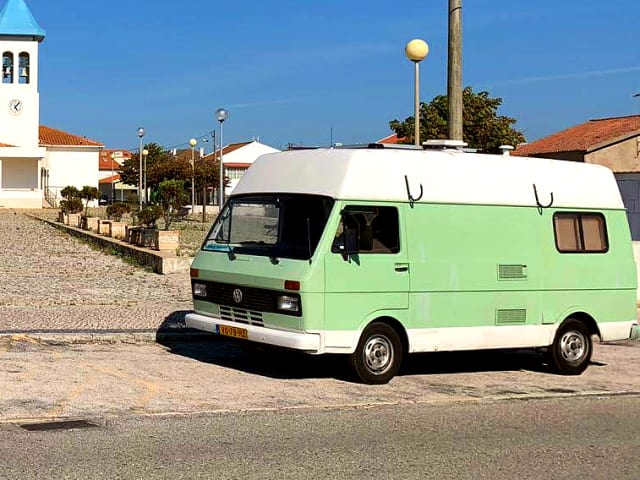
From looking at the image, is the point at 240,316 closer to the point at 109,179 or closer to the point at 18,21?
the point at 18,21

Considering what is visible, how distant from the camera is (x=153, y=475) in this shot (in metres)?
6.70

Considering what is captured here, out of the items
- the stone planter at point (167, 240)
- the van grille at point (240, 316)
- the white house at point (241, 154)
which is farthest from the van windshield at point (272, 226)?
the white house at point (241, 154)

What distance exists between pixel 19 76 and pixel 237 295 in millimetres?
59925

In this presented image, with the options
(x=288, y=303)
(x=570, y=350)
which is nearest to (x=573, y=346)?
(x=570, y=350)

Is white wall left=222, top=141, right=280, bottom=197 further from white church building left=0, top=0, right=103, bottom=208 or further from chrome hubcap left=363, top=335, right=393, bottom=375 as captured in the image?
chrome hubcap left=363, top=335, right=393, bottom=375

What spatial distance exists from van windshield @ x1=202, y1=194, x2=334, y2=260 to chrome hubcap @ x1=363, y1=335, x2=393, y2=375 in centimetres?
119

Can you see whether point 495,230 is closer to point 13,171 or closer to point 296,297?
point 296,297

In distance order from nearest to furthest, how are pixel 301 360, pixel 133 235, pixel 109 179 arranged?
1. pixel 301 360
2. pixel 133 235
3. pixel 109 179

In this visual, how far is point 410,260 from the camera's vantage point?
428 inches

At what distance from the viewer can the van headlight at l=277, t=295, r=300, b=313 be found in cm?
1018

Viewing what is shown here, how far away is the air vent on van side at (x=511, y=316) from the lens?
11492 millimetres

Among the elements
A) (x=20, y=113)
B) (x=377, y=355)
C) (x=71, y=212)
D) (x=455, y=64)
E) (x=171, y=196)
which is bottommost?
(x=377, y=355)

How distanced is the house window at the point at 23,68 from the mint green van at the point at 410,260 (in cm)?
5829

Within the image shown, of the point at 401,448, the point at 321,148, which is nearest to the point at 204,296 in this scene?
the point at 321,148
